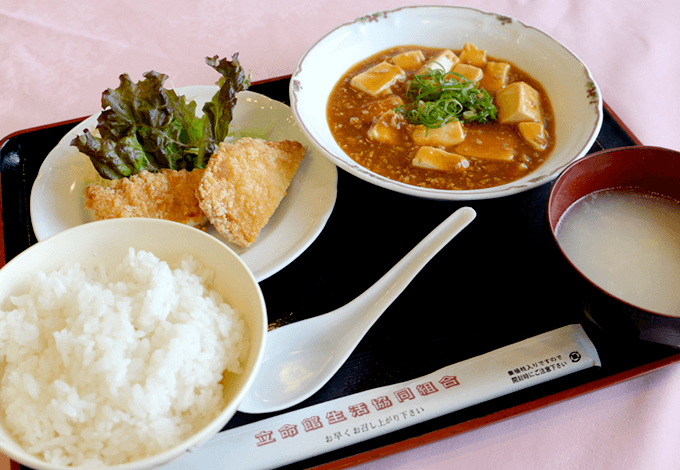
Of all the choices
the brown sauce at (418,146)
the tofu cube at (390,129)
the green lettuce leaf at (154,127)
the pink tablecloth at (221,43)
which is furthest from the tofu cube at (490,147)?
the green lettuce leaf at (154,127)

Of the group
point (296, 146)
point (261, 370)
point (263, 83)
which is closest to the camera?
point (261, 370)

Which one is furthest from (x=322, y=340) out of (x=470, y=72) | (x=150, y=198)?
(x=470, y=72)

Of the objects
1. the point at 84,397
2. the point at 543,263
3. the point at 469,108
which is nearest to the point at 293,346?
the point at 84,397

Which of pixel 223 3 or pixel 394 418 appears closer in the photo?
pixel 394 418

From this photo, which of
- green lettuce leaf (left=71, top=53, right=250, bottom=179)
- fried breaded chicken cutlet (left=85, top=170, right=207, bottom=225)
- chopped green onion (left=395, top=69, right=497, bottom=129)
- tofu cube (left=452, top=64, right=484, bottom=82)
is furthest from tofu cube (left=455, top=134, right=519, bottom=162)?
fried breaded chicken cutlet (left=85, top=170, right=207, bottom=225)

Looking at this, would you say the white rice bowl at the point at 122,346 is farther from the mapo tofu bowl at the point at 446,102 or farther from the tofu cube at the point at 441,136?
the tofu cube at the point at 441,136

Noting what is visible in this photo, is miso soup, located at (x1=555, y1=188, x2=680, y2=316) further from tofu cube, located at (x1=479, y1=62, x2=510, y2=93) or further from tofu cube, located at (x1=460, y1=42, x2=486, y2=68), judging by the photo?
tofu cube, located at (x1=460, y1=42, x2=486, y2=68)

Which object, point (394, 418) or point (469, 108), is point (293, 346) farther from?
point (469, 108)
